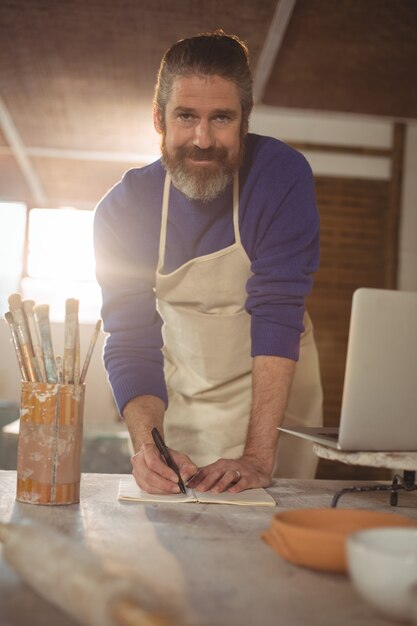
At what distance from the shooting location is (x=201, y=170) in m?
1.64

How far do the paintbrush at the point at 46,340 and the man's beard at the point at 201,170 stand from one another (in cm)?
65

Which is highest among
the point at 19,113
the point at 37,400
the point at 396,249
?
the point at 19,113

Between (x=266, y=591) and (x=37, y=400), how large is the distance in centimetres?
52

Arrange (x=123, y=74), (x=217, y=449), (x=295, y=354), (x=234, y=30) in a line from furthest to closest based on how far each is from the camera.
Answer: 1. (x=123, y=74)
2. (x=234, y=30)
3. (x=217, y=449)
4. (x=295, y=354)

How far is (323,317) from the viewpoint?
4.13 metres

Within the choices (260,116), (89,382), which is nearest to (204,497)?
(260,116)

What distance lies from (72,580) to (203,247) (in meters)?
1.24

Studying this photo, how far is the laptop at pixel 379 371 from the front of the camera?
3.58 feet

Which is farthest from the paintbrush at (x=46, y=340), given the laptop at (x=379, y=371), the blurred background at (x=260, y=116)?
the blurred background at (x=260, y=116)

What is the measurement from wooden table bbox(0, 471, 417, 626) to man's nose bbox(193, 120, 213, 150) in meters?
0.80

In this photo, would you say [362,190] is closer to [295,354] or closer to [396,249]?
[396,249]

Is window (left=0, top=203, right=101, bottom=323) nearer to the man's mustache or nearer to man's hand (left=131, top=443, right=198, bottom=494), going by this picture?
the man's mustache

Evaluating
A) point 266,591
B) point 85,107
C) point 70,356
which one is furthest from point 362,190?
point 266,591

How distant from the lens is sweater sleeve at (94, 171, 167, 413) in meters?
1.71
